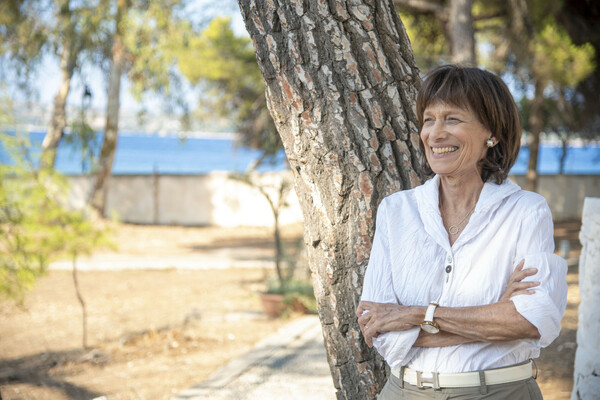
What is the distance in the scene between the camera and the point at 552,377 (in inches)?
169

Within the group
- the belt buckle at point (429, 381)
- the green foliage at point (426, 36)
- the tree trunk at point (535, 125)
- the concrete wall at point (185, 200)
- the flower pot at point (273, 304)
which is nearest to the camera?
the belt buckle at point (429, 381)

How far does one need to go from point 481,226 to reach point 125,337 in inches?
202

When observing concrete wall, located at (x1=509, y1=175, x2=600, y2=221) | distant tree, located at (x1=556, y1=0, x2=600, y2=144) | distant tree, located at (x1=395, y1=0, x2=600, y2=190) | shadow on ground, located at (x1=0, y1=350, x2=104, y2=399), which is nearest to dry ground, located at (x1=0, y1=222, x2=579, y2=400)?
shadow on ground, located at (x1=0, y1=350, x2=104, y2=399)

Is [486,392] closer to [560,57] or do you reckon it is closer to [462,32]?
[462,32]

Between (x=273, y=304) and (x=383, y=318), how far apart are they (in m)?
5.19

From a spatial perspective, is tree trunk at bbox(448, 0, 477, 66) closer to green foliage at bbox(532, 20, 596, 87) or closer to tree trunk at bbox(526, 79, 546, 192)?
green foliage at bbox(532, 20, 596, 87)

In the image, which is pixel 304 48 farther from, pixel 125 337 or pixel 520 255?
pixel 125 337

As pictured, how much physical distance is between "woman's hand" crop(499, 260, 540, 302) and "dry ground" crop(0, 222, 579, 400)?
8.85ft

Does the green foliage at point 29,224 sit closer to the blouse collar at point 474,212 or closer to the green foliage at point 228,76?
the blouse collar at point 474,212

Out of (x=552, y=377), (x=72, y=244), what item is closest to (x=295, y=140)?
(x=552, y=377)

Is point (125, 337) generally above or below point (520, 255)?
below

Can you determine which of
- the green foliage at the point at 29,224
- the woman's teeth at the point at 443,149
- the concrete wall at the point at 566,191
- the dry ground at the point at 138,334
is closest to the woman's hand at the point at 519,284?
the woman's teeth at the point at 443,149

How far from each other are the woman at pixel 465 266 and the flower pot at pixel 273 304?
16.4 ft

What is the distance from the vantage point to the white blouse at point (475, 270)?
1.65 meters
